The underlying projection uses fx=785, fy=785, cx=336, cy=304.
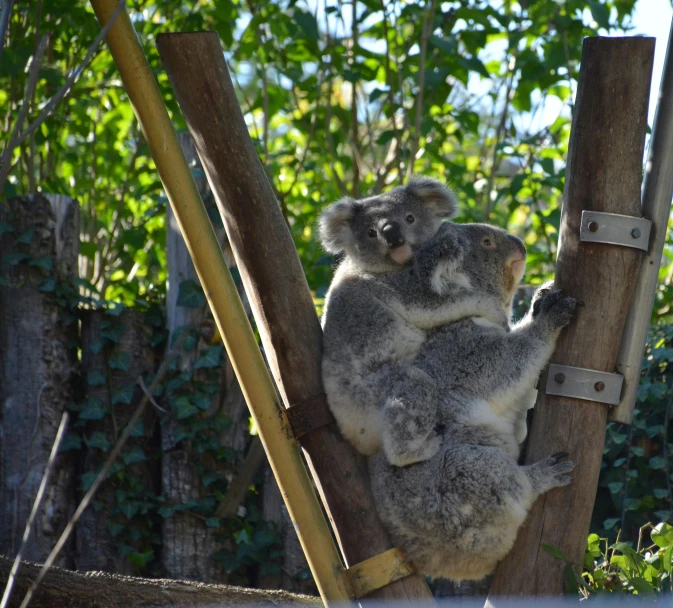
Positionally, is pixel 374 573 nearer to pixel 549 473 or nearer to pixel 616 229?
pixel 549 473

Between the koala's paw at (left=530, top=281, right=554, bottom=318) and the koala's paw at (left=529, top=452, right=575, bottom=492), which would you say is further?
the koala's paw at (left=530, top=281, right=554, bottom=318)

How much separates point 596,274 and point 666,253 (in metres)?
3.74

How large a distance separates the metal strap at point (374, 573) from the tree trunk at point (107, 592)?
429 mm

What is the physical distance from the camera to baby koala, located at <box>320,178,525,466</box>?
2795 millimetres

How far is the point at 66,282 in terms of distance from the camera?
4.40 m

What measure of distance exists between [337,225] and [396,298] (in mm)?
565

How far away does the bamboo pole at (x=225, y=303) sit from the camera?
2.60m

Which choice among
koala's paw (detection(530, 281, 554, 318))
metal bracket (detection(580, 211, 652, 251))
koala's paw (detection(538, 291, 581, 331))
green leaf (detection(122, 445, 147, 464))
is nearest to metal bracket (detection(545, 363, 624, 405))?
koala's paw (detection(538, 291, 581, 331))

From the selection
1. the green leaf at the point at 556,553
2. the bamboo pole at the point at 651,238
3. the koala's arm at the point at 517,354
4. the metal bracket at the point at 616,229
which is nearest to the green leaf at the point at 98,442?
the koala's arm at the point at 517,354

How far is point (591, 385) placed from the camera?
250 centimetres

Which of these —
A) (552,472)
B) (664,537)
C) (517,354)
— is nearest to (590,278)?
(517,354)

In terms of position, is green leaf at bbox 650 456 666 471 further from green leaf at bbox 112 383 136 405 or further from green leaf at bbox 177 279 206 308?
green leaf at bbox 112 383 136 405

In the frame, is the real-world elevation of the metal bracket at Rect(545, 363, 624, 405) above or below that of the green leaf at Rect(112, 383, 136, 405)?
above

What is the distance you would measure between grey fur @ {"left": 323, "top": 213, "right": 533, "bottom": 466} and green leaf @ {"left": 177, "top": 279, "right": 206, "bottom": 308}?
1.26 metres
